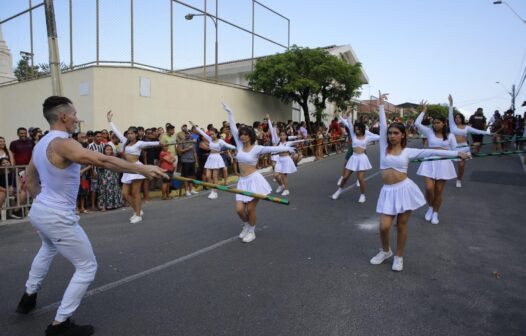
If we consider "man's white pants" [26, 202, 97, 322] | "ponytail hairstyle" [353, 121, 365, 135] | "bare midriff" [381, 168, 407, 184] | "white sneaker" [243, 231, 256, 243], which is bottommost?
"white sneaker" [243, 231, 256, 243]

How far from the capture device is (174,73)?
15.4 m

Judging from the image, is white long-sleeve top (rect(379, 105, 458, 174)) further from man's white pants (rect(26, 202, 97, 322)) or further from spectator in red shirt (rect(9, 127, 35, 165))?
spectator in red shirt (rect(9, 127, 35, 165))

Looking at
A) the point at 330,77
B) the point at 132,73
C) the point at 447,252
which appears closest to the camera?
the point at 447,252

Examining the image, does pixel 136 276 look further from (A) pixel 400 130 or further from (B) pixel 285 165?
(B) pixel 285 165

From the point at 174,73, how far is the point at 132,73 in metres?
2.12

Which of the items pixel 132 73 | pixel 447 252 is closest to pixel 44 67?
pixel 132 73

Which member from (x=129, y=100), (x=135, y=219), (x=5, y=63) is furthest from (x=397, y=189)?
(x=5, y=63)

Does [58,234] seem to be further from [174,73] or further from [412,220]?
[174,73]

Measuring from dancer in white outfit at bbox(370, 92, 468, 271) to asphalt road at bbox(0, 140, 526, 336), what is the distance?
0.34m

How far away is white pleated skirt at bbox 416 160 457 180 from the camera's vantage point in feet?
23.5

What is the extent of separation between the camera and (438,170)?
7.25 m

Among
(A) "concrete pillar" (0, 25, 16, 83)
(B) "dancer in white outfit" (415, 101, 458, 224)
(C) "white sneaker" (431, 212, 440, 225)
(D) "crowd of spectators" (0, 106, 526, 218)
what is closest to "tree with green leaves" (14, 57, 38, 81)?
(A) "concrete pillar" (0, 25, 16, 83)

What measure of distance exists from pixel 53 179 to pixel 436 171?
21.5 ft

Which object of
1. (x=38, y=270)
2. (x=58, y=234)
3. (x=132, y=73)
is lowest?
(x=38, y=270)
